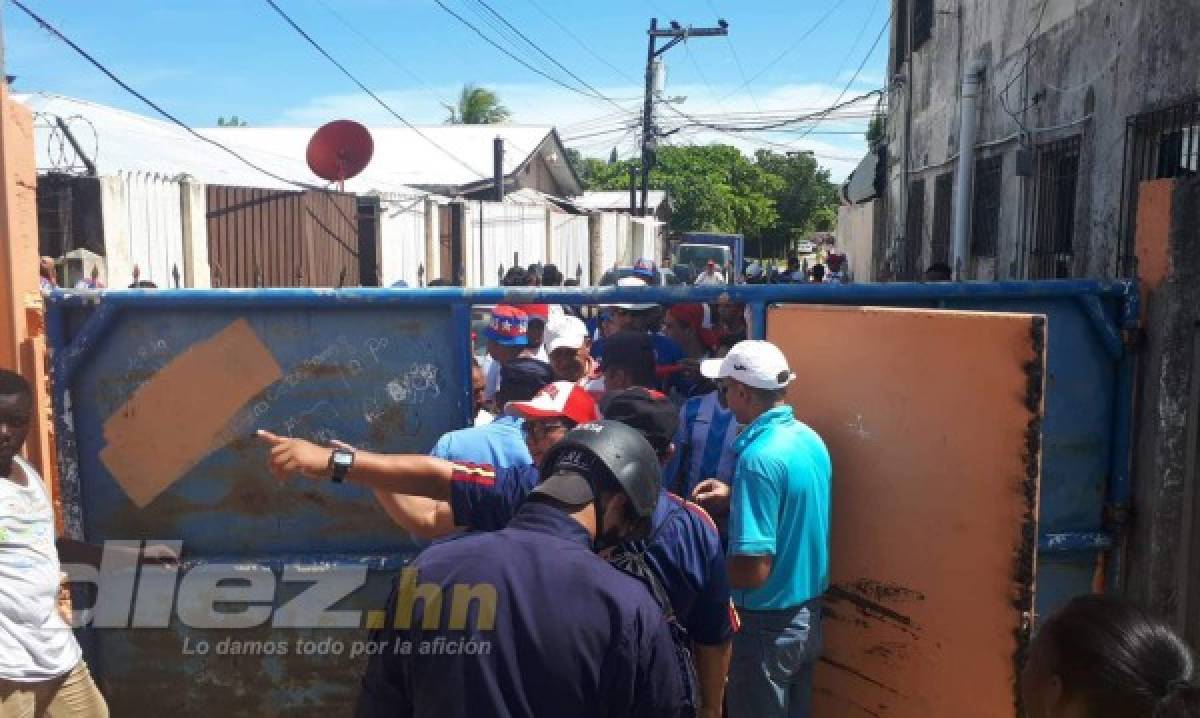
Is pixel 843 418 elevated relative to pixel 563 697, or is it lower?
elevated

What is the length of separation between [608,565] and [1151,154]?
4842mm

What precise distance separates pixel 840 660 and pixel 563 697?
6.58 feet

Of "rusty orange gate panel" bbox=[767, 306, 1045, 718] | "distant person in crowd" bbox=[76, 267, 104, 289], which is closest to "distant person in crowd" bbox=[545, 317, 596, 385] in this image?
"rusty orange gate panel" bbox=[767, 306, 1045, 718]

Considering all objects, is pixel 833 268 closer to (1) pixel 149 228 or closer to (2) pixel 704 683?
(1) pixel 149 228

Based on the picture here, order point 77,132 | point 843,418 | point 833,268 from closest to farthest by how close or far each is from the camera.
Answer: point 843,418 → point 77,132 → point 833,268

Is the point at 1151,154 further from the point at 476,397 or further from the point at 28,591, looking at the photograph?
the point at 28,591

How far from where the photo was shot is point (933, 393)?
126 inches

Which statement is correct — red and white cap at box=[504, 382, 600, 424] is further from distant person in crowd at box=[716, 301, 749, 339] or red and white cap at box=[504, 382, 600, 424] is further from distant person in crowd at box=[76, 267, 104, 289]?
distant person in crowd at box=[76, 267, 104, 289]

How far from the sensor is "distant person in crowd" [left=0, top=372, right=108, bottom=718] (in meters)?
2.88

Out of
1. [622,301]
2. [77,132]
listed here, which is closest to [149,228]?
[77,132]

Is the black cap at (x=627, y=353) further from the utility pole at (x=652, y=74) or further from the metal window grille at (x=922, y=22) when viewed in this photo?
the utility pole at (x=652, y=74)

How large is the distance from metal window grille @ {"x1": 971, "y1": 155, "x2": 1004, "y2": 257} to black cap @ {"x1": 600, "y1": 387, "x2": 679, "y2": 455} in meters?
6.10

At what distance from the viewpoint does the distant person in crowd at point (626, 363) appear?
4340mm

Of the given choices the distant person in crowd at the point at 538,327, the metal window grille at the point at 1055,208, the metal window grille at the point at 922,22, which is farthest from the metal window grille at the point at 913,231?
the distant person in crowd at the point at 538,327
